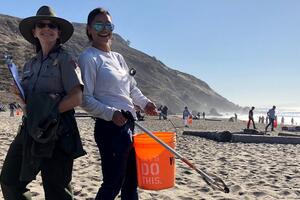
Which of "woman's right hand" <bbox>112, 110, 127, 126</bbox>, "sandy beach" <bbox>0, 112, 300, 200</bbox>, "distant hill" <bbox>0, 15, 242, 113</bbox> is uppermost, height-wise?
"distant hill" <bbox>0, 15, 242, 113</bbox>

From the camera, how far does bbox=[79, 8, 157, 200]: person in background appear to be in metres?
3.18

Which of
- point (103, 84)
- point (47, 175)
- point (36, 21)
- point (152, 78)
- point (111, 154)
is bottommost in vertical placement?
point (47, 175)

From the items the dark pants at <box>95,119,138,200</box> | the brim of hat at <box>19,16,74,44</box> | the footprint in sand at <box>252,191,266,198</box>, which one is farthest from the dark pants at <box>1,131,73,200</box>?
the footprint in sand at <box>252,191,266,198</box>

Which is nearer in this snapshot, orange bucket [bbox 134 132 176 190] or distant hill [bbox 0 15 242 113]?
orange bucket [bbox 134 132 176 190]

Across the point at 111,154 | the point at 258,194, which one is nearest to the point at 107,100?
the point at 111,154

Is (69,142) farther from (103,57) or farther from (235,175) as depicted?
(235,175)

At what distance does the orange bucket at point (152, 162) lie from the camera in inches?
136

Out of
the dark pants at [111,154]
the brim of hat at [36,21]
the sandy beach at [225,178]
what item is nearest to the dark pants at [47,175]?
the dark pants at [111,154]

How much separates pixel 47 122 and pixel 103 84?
1.99 ft

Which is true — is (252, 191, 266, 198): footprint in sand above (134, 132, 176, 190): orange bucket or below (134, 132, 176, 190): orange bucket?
below

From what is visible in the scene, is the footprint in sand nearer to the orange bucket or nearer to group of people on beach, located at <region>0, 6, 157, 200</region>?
the orange bucket

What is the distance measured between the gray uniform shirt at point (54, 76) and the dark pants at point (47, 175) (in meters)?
0.39

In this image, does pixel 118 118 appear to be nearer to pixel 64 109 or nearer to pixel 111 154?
pixel 111 154

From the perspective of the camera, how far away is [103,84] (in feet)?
10.7
